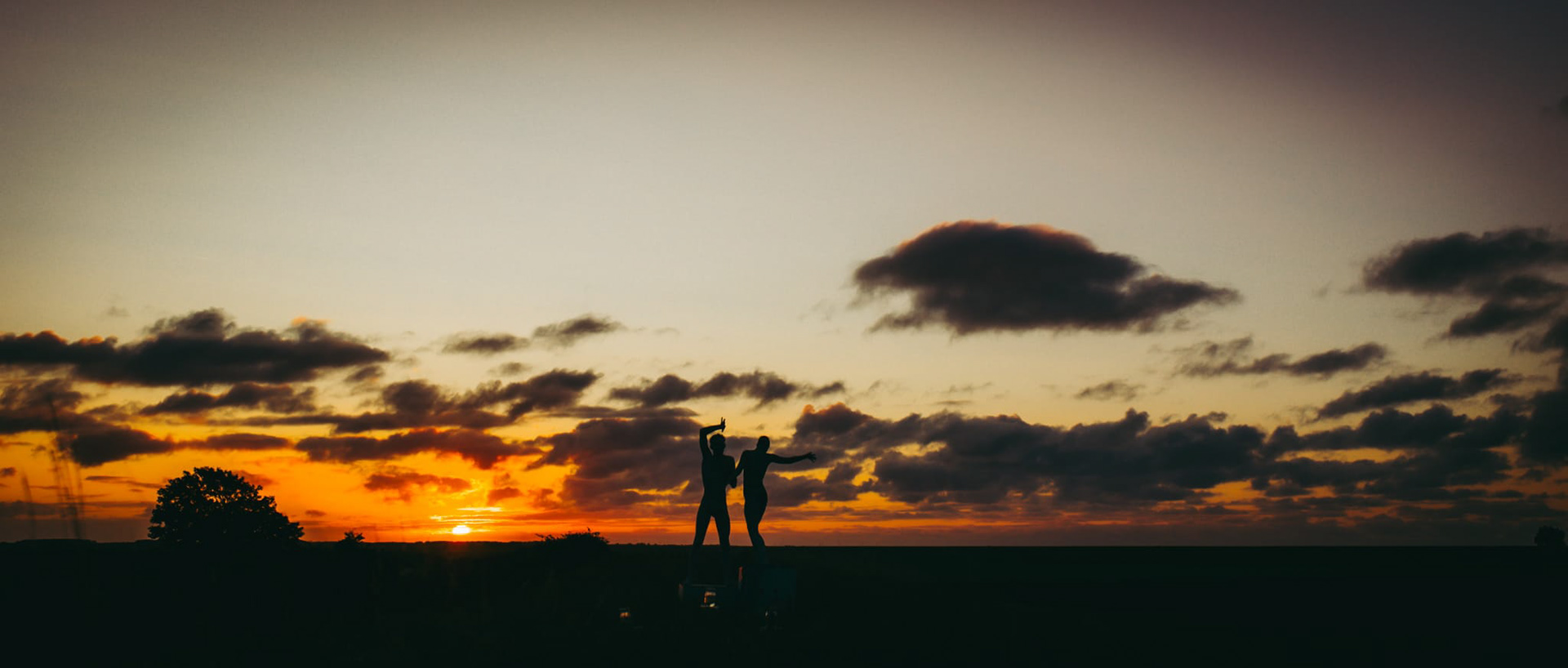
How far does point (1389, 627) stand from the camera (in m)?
26.9

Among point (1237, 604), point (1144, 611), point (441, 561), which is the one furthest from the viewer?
point (441, 561)

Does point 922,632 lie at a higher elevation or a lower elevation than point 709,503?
lower

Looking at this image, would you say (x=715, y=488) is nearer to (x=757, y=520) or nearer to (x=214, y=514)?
(x=757, y=520)

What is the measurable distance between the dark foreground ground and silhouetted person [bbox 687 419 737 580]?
85.2 inches

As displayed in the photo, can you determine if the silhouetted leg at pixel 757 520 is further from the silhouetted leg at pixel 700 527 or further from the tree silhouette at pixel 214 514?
the tree silhouette at pixel 214 514

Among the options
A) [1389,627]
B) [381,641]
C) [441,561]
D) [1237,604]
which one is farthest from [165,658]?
[1237,604]

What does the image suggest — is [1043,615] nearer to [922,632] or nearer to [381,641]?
[922,632]

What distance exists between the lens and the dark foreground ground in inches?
803

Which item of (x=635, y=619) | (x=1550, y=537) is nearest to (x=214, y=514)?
(x=635, y=619)

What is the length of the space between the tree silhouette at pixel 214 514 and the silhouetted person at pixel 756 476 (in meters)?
30.8

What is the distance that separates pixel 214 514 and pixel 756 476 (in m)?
33.5

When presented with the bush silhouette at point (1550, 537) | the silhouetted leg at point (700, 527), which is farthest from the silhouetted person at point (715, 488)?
the bush silhouette at point (1550, 537)

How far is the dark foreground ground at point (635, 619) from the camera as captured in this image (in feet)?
66.9

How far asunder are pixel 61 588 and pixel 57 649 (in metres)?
8.04
